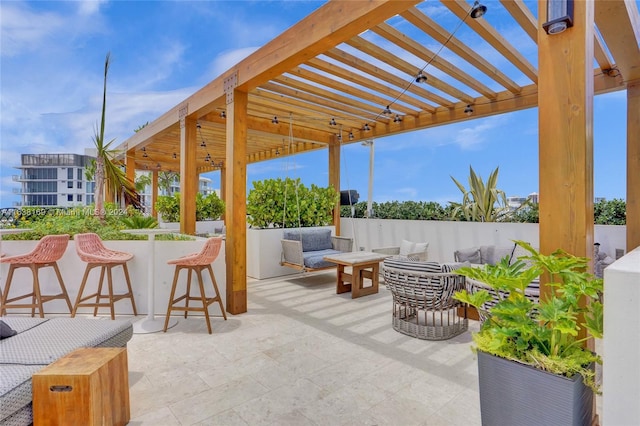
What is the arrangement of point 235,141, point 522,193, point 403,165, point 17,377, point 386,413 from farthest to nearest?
point 403,165
point 522,193
point 235,141
point 386,413
point 17,377

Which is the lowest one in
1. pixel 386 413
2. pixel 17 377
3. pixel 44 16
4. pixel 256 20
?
pixel 386 413

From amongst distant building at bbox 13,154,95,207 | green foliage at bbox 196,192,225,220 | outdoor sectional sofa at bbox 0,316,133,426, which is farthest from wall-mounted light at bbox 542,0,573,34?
distant building at bbox 13,154,95,207

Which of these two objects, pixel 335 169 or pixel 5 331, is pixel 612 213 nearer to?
pixel 335 169

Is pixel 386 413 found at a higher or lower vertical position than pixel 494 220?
lower

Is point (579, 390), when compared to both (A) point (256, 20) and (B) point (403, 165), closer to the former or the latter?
(A) point (256, 20)

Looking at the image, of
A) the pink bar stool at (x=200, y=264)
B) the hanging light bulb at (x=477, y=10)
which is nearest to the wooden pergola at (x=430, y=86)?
the hanging light bulb at (x=477, y=10)

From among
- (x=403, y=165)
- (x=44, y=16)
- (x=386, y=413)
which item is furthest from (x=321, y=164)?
(x=386, y=413)

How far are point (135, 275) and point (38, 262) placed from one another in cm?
98

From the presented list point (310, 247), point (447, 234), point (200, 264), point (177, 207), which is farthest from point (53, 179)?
point (447, 234)

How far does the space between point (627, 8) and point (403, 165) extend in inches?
317

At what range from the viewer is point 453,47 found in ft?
11.8

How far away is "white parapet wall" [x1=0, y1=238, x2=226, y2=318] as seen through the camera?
13.4 ft

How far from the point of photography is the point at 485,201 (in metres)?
6.18

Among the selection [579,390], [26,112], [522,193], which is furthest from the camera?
[522,193]
